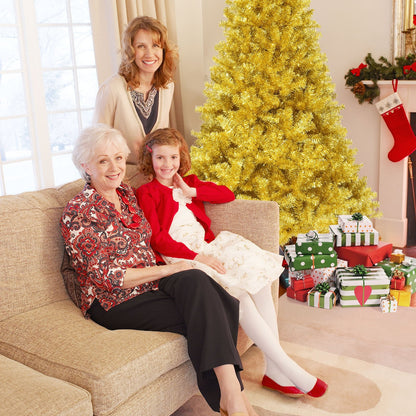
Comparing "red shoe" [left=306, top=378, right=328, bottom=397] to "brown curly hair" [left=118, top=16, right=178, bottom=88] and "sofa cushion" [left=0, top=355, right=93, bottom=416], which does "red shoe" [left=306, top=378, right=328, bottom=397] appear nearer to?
"sofa cushion" [left=0, top=355, right=93, bottom=416]

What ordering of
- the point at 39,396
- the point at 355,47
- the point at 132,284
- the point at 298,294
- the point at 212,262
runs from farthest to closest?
the point at 355,47 < the point at 298,294 < the point at 212,262 < the point at 132,284 < the point at 39,396

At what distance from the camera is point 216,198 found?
2.45 metres

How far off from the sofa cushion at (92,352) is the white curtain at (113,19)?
7.76 feet

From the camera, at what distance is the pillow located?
2.08 m

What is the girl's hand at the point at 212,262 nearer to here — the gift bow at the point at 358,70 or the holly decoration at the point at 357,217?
Answer: the holly decoration at the point at 357,217

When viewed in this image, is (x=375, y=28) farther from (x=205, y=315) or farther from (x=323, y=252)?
(x=205, y=315)

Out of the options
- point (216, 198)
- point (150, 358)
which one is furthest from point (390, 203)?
point (150, 358)

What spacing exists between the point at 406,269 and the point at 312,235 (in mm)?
581

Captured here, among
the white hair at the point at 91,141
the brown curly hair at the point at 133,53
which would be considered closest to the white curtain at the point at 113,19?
the brown curly hair at the point at 133,53

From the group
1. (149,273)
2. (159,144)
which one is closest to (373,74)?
(159,144)

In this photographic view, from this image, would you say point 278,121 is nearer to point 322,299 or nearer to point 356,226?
point 356,226

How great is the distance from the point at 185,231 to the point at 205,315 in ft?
1.94

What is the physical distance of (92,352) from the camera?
166 centimetres

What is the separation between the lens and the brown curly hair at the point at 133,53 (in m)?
2.55
